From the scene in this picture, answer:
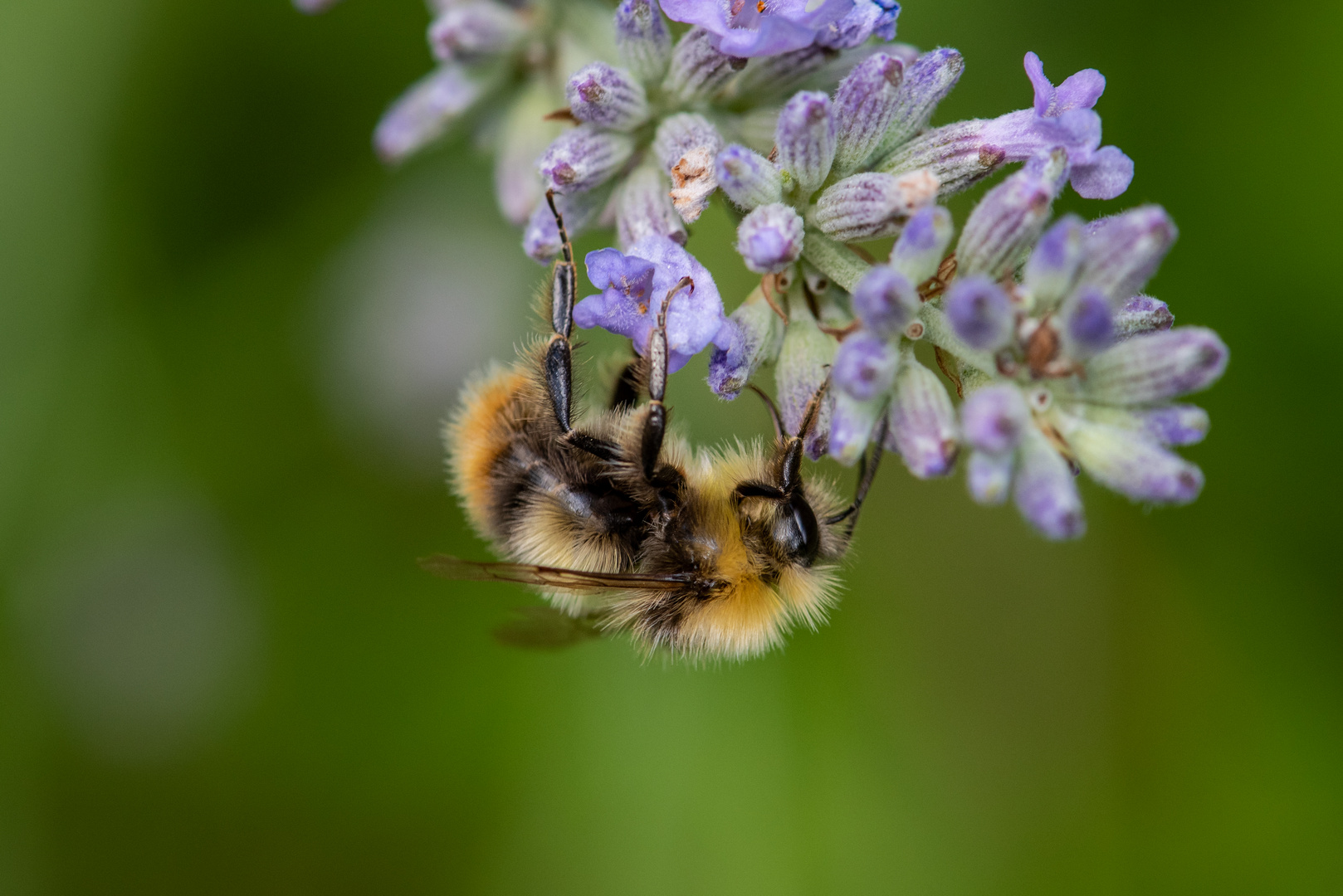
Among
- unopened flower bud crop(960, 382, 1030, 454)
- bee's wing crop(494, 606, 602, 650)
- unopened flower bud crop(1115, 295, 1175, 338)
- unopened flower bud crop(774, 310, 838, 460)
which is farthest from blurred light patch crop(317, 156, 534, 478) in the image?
unopened flower bud crop(960, 382, 1030, 454)

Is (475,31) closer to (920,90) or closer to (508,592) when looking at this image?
(920,90)

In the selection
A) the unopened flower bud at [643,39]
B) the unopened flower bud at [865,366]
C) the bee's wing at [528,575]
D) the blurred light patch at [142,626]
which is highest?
the unopened flower bud at [643,39]

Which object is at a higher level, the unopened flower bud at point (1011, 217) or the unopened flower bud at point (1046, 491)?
the unopened flower bud at point (1011, 217)

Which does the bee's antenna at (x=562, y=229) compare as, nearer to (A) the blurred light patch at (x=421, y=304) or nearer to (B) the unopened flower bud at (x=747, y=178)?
(B) the unopened flower bud at (x=747, y=178)

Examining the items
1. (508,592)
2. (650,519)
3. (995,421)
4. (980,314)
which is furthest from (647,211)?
(508,592)

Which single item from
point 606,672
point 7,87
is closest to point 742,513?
point 606,672

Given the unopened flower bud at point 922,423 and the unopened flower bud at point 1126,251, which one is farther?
the unopened flower bud at point 922,423

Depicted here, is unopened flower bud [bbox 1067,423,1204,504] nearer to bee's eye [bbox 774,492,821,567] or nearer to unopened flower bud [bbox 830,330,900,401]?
unopened flower bud [bbox 830,330,900,401]

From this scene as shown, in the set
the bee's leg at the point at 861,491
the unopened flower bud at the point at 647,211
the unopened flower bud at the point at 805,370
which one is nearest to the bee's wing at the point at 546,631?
the bee's leg at the point at 861,491
